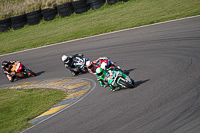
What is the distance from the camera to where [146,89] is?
9.12m

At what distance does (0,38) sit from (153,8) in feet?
54.8

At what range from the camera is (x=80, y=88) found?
40.2ft

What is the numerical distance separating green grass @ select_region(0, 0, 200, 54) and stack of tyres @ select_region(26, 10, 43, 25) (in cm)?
47

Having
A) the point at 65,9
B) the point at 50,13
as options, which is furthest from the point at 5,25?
the point at 65,9

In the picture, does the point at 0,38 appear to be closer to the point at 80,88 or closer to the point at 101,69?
the point at 80,88

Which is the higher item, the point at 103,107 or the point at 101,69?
the point at 101,69

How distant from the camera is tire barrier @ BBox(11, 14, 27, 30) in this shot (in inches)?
1181

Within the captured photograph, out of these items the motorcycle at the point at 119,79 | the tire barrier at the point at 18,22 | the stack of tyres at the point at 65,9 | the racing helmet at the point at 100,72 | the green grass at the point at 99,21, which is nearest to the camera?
the motorcycle at the point at 119,79

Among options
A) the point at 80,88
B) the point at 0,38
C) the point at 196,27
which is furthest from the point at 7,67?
the point at 0,38

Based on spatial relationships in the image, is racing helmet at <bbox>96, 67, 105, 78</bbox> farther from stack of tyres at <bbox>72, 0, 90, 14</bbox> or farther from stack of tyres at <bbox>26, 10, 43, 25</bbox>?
stack of tyres at <bbox>26, 10, 43, 25</bbox>

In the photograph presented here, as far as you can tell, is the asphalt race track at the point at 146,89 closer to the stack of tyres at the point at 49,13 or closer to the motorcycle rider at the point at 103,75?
the motorcycle rider at the point at 103,75

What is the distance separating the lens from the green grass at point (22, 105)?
9977 millimetres

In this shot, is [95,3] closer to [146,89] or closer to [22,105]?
[22,105]

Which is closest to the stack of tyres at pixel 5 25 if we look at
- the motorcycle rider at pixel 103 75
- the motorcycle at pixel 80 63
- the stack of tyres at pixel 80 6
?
the stack of tyres at pixel 80 6
